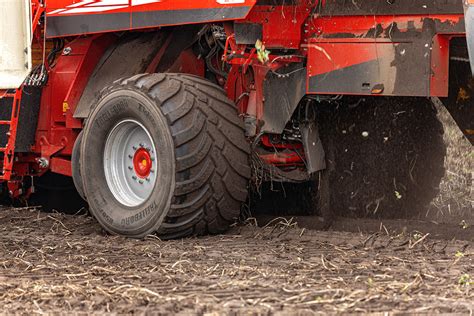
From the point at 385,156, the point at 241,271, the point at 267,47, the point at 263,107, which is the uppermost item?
the point at 267,47

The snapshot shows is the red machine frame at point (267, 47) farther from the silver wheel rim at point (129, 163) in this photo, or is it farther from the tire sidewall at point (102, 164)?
the silver wheel rim at point (129, 163)

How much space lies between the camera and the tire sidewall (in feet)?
24.5

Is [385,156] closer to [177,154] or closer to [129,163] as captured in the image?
[177,154]

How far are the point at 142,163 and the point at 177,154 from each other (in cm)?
59

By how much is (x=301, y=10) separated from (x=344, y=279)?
237 centimetres

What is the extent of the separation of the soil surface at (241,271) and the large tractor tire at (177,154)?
0.16 meters

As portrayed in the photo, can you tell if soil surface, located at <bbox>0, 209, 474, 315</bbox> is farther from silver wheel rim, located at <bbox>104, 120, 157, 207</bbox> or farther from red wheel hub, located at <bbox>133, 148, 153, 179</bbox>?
red wheel hub, located at <bbox>133, 148, 153, 179</bbox>

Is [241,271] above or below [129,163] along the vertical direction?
below

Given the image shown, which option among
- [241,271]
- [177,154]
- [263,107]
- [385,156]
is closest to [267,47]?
[263,107]

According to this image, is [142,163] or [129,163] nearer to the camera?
[142,163]

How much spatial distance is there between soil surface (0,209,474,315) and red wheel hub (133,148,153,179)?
0.52 m

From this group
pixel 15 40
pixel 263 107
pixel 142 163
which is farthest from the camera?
pixel 15 40

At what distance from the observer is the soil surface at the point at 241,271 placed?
4949 millimetres

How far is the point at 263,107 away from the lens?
7.65 meters
